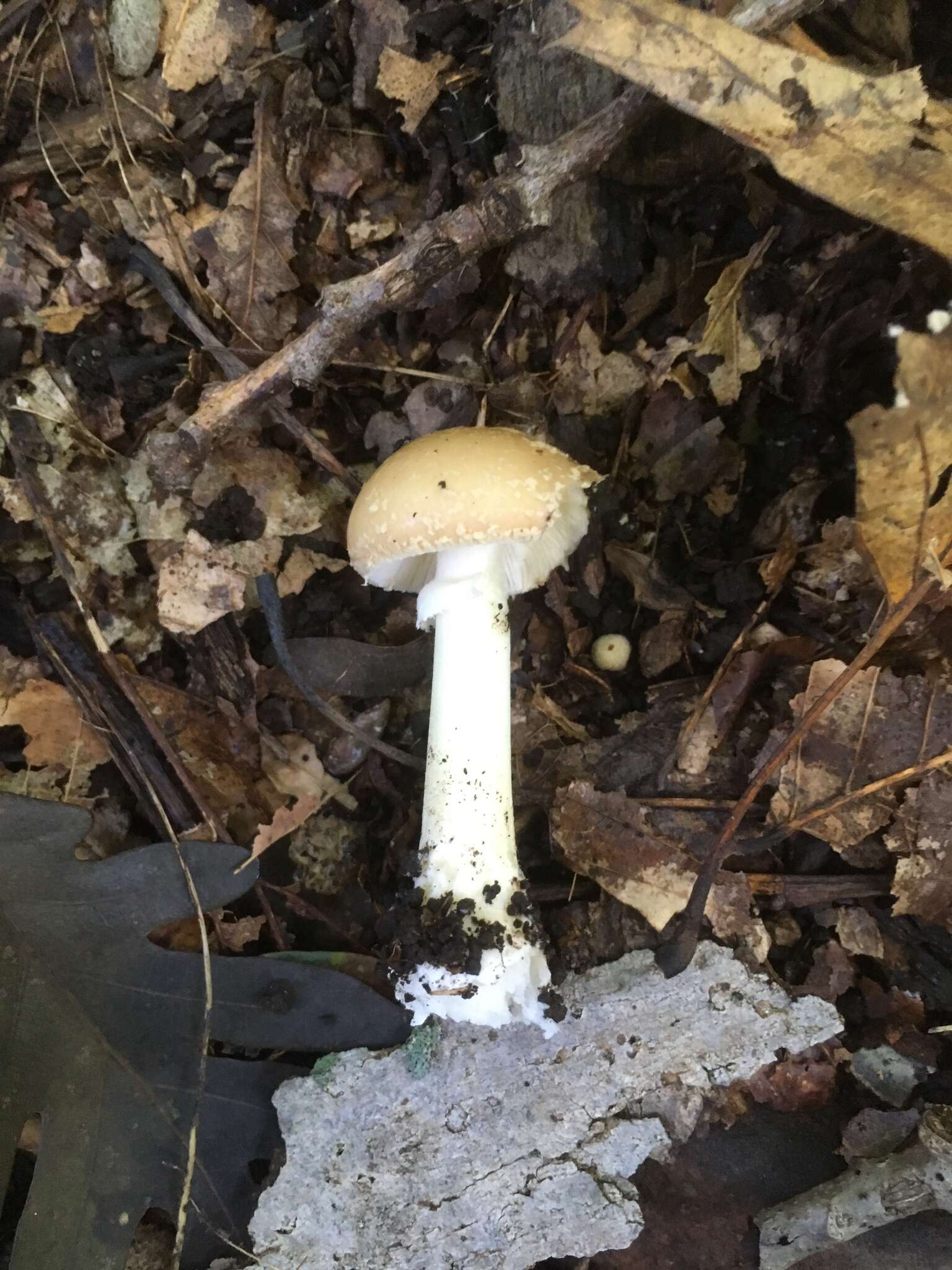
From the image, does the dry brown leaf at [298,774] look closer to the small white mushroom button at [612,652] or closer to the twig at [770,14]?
the small white mushroom button at [612,652]

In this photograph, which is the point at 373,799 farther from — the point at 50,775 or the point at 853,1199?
the point at 853,1199

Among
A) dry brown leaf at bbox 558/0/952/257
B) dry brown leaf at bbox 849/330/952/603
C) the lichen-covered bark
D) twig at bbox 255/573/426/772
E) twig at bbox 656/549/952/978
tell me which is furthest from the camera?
twig at bbox 255/573/426/772

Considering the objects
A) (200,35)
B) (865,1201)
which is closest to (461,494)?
(200,35)

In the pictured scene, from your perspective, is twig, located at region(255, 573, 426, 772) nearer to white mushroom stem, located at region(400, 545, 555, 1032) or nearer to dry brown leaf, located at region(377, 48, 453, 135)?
white mushroom stem, located at region(400, 545, 555, 1032)

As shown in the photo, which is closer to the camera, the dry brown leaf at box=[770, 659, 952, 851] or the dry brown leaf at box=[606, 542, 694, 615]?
the dry brown leaf at box=[770, 659, 952, 851]

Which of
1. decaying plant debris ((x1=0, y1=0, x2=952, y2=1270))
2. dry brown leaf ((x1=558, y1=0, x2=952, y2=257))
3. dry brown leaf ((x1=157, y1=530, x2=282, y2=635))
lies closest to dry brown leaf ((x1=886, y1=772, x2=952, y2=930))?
decaying plant debris ((x1=0, y1=0, x2=952, y2=1270))
